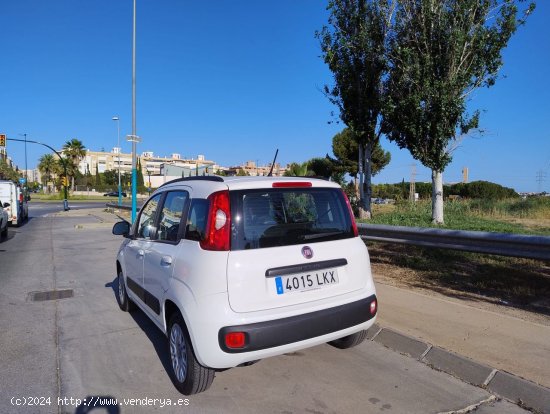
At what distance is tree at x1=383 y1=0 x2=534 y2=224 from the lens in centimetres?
1162

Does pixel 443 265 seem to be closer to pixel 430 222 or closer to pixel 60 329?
pixel 430 222

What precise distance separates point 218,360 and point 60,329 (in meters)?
3.02

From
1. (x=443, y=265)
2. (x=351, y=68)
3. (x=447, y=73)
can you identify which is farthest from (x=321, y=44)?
(x=443, y=265)

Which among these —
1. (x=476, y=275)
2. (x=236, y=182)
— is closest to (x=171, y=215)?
(x=236, y=182)

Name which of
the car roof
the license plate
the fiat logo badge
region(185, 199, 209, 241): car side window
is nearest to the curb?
the license plate

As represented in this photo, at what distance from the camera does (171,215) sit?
3.78 metres

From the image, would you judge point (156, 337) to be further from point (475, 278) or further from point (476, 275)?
point (476, 275)

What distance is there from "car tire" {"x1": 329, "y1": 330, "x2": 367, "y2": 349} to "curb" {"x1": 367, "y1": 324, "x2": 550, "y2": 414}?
0.38 m

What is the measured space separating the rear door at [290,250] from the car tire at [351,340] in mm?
765

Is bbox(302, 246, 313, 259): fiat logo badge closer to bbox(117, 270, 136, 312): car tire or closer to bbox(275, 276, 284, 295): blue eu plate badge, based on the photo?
bbox(275, 276, 284, 295): blue eu plate badge

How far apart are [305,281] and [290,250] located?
271 millimetres

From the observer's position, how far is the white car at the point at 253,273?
291 centimetres

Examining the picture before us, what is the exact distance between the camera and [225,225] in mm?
3021

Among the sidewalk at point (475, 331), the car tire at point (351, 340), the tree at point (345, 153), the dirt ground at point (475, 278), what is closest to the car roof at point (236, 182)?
the car tire at point (351, 340)
